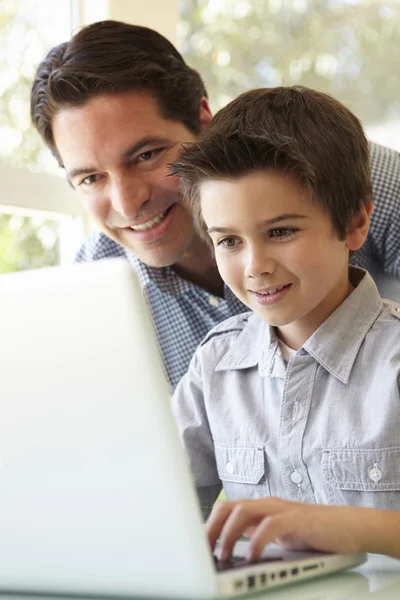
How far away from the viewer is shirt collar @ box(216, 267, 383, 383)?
1276 millimetres

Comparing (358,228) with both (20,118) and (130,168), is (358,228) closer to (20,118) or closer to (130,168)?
(130,168)

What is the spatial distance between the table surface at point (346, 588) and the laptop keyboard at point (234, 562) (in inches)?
1.1

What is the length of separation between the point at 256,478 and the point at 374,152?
0.85m

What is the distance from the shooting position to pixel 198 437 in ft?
4.79

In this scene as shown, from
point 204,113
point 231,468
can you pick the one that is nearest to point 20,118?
point 204,113

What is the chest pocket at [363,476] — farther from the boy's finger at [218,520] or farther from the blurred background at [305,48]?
the blurred background at [305,48]

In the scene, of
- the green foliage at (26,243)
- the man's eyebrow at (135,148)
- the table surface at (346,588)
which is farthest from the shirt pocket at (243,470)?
the green foliage at (26,243)

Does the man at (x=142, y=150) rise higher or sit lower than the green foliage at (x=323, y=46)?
lower

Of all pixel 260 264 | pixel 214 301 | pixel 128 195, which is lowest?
pixel 214 301

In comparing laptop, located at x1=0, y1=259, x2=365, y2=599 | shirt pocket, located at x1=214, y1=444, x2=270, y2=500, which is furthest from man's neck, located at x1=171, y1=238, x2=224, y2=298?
laptop, located at x1=0, y1=259, x2=365, y2=599

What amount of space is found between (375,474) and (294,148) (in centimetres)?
49

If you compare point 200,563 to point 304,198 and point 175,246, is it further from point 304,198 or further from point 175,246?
point 175,246

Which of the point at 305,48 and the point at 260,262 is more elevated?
the point at 305,48

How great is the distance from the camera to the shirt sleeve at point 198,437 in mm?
1453
